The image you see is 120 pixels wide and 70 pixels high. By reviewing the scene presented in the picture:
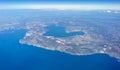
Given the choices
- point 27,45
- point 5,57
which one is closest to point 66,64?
point 5,57

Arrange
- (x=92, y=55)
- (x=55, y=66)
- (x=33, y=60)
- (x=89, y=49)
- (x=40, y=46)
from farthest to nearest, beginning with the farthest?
1. (x=40, y=46)
2. (x=89, y=49)
3. (x=92, y=55)
4. (x=33, y=60)
5. (x=55, y=66)

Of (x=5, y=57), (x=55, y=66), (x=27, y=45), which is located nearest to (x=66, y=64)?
(x=55, y=66)

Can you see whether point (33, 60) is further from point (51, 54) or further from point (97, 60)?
point (97, 60)

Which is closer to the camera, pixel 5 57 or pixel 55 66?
pixel 55 66

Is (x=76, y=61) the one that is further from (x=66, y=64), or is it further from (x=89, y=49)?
(x=89, y=49)

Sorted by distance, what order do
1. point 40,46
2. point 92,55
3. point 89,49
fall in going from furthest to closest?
point 40,46 → point 89,49 → point 92,55

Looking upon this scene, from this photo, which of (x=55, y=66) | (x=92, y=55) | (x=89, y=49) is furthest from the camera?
(x=89, y=49)
